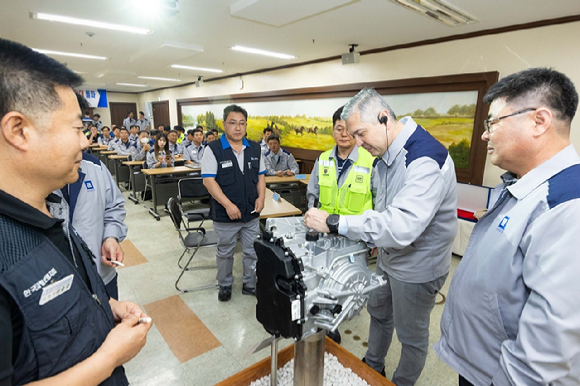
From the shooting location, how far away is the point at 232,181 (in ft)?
8.68

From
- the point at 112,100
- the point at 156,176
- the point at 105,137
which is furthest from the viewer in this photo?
the point at 112,100

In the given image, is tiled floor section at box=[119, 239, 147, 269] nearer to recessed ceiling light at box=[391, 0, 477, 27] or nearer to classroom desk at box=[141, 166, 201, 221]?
classroom desk at box=[141, 166, 201, 221]

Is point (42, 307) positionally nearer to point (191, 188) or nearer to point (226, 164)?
point (226, 164)

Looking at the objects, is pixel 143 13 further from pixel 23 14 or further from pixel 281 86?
pixel 281 86

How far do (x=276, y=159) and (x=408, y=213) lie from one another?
4.62 metres

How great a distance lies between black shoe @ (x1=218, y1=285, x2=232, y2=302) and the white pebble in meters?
1.25

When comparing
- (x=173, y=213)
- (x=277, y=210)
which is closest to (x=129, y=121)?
(x=173, y=213)

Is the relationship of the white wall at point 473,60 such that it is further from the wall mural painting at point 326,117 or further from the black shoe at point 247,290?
the black shoe at point 247,290

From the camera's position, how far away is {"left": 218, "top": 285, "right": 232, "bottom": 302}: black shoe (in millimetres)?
2762

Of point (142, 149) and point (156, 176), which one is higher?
point (142, 149)

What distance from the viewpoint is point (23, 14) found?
11.8 ft

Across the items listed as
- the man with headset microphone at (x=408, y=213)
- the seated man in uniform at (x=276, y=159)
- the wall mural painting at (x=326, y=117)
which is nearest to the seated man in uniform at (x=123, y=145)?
the wall mural painting at (x=326, y=117)

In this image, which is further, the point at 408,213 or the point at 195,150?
the point at 195,150

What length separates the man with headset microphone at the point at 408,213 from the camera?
4.10 feet
